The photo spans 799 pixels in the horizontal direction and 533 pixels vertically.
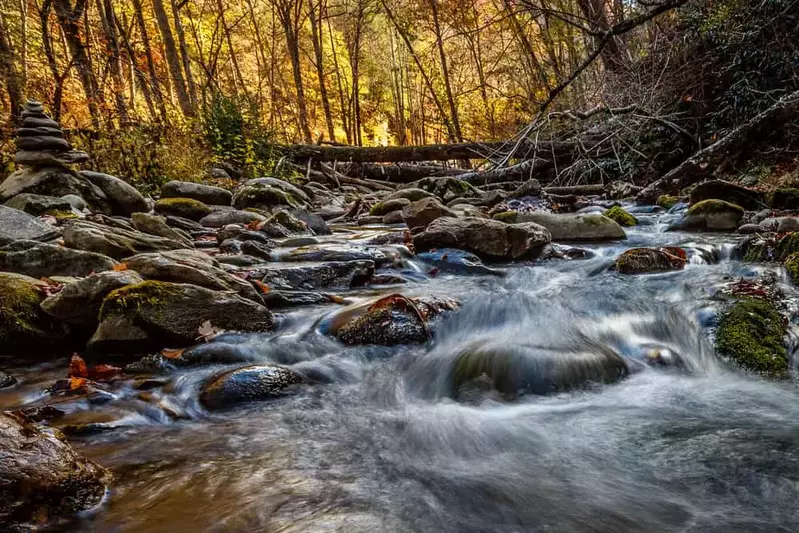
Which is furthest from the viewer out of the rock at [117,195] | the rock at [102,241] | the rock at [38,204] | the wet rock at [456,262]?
the rock at [117,195]

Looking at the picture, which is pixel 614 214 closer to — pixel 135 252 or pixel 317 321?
pixel 317 321

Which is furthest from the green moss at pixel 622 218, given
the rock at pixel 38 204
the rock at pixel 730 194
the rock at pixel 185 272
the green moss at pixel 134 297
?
the rock at pixel 38 204

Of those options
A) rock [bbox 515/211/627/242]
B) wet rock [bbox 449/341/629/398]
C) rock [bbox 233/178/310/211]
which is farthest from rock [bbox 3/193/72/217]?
rock [bbox 515/211/627/242]

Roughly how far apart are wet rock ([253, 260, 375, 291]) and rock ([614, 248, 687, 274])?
263cm

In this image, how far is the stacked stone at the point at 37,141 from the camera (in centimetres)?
646

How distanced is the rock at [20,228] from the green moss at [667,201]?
899cm

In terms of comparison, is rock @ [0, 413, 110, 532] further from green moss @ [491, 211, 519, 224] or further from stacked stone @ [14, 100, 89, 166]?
stacked stone @ [14, 100, 89, 166]

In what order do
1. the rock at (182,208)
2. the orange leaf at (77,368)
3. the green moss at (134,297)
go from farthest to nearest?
the rock at (182,208) < the green moss at (134,297) < the orange leaf at (77,368)

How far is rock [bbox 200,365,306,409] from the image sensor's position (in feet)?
8.45

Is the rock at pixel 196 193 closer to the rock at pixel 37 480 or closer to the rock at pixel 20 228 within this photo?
the rock at pixel 20 228

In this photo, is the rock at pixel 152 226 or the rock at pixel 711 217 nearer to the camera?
the rock at pixel 152 226

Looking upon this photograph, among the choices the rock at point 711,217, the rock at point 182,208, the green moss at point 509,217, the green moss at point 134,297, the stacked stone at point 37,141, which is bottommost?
the rock at point 711,217

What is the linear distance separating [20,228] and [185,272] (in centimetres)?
215

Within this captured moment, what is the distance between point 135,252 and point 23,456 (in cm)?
347
